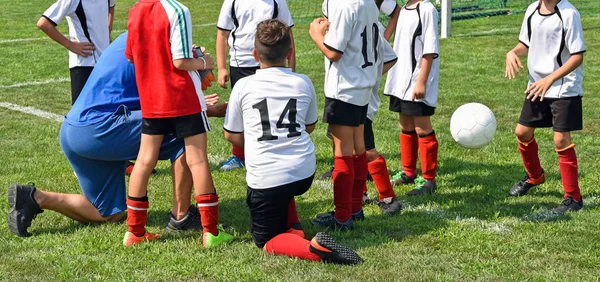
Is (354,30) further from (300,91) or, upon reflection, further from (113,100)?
(113,100)

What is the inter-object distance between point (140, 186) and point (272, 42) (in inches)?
46.6

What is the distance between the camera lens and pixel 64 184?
6.42 metres

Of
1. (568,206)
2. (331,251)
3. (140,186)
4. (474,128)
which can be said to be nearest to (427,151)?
(474,128)

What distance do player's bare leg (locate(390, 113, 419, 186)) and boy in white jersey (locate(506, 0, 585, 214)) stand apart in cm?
95

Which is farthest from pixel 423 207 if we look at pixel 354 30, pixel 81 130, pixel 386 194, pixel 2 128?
pixel 2 128

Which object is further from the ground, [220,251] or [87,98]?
[87,98]

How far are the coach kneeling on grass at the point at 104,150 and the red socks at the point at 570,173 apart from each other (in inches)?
94.4

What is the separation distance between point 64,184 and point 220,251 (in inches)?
86.0

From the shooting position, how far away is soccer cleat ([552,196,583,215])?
552 centimetres

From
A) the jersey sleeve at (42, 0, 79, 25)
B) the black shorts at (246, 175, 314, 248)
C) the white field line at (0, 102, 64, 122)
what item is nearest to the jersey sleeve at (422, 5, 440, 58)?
the black shorts at (246, 175, 314, 248)

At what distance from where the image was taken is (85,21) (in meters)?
6.84

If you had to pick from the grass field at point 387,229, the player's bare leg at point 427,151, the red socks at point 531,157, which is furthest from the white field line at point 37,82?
the red socks at point 531,157

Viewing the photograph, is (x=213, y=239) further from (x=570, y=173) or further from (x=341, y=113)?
(x=570, y=173)

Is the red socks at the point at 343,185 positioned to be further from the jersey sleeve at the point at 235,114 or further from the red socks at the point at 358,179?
the jersey sleeve at the point at 235,114
